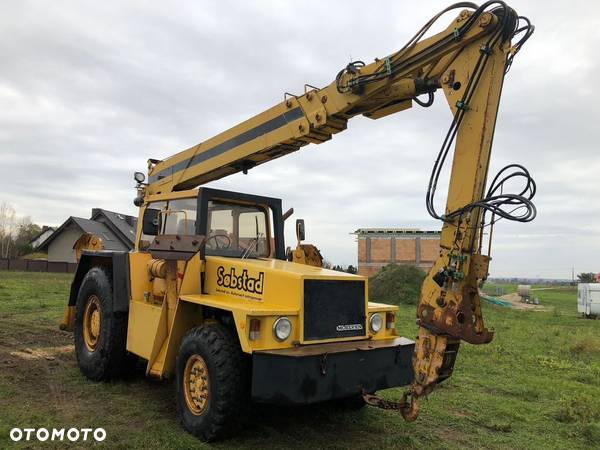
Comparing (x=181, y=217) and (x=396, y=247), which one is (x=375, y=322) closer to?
(x=181, y=217)

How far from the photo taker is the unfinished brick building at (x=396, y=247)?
42.6 metres

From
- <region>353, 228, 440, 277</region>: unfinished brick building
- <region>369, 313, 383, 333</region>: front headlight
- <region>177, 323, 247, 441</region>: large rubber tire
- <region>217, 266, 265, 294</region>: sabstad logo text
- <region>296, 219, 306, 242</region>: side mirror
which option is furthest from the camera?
<region>353, 228, 440, 277</region>: unfinished brick building

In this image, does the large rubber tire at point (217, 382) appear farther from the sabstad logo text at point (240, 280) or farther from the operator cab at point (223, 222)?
the operator cab at point (223, 222)

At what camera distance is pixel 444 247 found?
4.87 metres

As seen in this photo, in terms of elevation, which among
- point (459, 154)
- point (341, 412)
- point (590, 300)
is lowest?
point (341, 412)

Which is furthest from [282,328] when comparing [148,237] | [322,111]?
[148,237]

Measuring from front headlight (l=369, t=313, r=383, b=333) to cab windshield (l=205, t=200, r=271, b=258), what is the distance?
1850 mm

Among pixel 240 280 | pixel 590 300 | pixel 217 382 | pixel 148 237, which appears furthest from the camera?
pixel 590 300

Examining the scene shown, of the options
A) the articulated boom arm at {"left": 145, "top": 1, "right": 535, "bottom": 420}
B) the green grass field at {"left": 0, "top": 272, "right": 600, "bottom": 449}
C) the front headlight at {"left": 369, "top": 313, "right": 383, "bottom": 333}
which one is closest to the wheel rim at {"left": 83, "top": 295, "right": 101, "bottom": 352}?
the green grass field at {"left": 0, "top": 272, "right": 600, "bottom": 449}

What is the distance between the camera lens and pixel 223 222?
6344 mm

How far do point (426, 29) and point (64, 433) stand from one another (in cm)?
542

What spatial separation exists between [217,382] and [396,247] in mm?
39314

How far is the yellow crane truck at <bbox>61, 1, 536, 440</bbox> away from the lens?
179 inches

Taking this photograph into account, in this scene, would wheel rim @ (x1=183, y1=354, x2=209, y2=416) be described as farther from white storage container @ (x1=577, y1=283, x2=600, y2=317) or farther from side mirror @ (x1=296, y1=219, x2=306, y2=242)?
white storage container @ (x1=577, y1=283, x2=600, y2=317)
